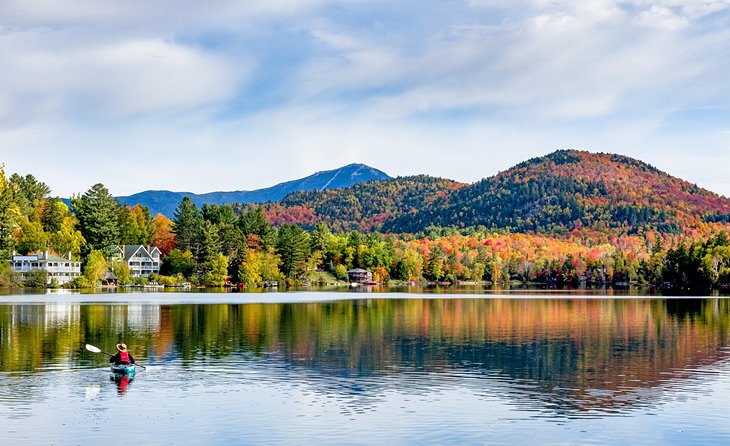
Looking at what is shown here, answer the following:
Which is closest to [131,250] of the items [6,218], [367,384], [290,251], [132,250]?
[132,250]

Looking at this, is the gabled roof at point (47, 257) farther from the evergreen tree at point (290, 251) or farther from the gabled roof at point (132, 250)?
the evergreen tree at point (290, 251)

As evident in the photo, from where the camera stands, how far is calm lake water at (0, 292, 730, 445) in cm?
2608

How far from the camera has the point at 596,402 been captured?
30.9m

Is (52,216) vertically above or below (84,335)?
above

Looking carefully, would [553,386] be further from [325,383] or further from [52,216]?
[52,216]

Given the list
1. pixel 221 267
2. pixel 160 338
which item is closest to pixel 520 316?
pixel 160 338

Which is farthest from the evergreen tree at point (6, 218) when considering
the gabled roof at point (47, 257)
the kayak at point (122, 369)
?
the kayak at point (122, 369)

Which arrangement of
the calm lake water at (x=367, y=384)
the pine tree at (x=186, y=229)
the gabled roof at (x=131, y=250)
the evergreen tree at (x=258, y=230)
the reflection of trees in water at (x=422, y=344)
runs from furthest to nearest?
the evergreen tree at (x=258, y=230)
the gabled roof at (x=131, y=250)
the pine tree at (x=186, y=229)
the reflection of trees in water at (x=422, y=344)
the calm lake water at (x=367, y=384)

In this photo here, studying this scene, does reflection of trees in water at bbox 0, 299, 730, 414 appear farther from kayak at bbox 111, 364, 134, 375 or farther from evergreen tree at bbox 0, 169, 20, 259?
evergreen tree at bbox 0, 169, 20, 259

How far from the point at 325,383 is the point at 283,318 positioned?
121ft

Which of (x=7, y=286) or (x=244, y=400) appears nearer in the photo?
(x=244, y=400)

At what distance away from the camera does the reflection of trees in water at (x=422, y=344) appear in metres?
35.3

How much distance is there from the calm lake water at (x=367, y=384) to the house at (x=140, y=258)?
115 meters

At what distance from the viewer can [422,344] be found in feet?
164
